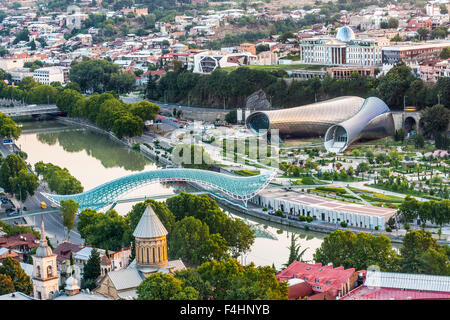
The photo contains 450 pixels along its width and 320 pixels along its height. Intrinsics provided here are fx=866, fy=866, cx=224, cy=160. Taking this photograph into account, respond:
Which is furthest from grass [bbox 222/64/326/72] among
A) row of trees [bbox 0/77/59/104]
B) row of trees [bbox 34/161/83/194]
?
row of trees [bbox 34/161/83/194]

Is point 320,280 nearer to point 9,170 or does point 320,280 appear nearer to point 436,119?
point 9,170

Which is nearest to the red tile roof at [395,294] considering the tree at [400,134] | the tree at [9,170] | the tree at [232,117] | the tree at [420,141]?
the tree at [9,170]

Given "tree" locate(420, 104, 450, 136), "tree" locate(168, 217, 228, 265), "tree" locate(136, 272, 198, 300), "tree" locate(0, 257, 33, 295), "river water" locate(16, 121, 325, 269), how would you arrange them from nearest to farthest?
1. "tree" locate(136, 272, 198, 300)
2. "tree" locate(0, 257, 33, 295)
3. "tree" locate(168, 217, 228, 265)
4. "river water" locate(16, 121, 325, 269)
5. "tree" locate(420, 104, 450, 136)

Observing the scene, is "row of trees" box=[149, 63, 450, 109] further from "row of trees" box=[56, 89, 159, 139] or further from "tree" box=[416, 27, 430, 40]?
"tree" box=[416, 27, 430, 40]

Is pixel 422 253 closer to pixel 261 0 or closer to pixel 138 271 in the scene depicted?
pixel 138 271

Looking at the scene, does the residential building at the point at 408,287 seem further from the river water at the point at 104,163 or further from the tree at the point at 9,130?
the tree at the point at 9,130
